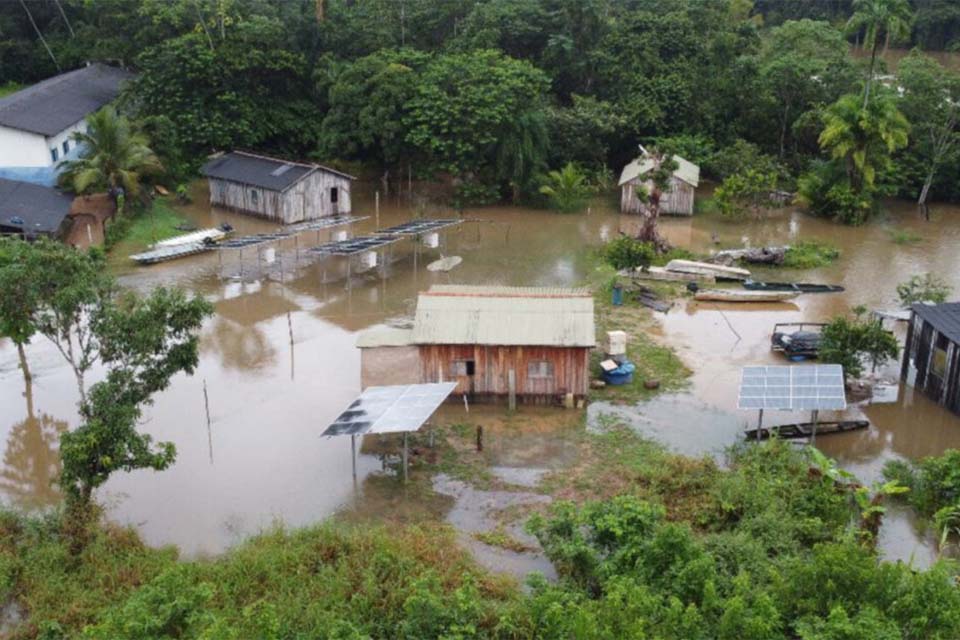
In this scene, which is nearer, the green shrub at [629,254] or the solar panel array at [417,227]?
the green shrub at [629,254]

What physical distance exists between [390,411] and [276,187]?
22.3 m

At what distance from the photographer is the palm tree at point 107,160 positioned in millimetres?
38344

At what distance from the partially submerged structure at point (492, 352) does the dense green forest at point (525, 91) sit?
1914 centimetres

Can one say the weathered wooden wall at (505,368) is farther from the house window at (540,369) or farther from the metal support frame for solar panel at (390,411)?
the metal support frame for solar panel at (390,411)

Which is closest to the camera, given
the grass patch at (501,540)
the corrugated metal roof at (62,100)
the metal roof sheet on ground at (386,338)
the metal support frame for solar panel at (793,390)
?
the grass patch at (501,540)

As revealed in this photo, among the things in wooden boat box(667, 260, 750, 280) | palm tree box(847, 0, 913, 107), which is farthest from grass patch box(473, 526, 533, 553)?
palm tree box(847, 0, 913, 107)

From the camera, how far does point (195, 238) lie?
37.0 meters

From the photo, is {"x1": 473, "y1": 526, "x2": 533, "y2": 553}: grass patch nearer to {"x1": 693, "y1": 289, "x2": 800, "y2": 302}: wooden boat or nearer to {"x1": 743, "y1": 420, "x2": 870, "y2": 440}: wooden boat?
{"x1": 743, "y1": 420, "x2": 870, "y2": 440}: wooden boat

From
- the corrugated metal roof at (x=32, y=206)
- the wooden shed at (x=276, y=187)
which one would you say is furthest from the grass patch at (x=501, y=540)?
the wooden shed at (x=276, y=187)

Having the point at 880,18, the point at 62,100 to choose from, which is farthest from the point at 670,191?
the point at 62,100

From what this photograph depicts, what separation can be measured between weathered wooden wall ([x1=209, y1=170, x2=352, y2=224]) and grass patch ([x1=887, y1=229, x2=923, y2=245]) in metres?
24.5

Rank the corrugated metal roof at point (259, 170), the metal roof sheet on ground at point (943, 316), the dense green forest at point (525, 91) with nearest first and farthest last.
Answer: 1. the metal roof sheet on ground at point (943, 316)
2. the corrugated metal roof at point (259, 170)
3. the dense green forest at point (525, 91)

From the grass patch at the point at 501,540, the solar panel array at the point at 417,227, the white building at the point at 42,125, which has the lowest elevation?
the grass patch at the point at 501,540

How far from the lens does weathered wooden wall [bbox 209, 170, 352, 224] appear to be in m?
40.8
